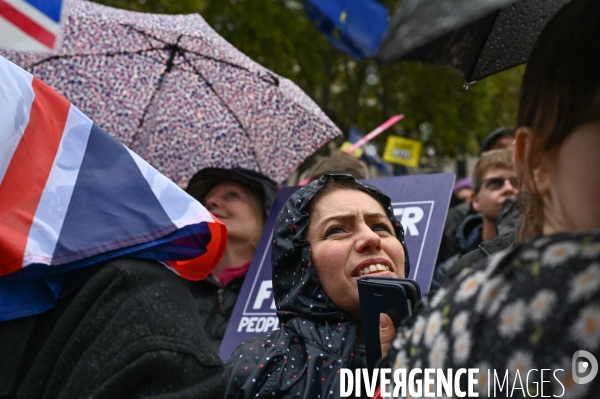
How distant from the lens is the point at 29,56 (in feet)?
13.8

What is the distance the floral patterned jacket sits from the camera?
957mm

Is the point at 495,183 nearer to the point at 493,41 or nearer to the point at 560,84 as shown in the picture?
the point at 493,41

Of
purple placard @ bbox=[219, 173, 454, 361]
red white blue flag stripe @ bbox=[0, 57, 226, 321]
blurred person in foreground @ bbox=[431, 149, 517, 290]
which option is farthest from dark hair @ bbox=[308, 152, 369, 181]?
red white blue flag stripe @ bbox=[0, 57, 226, 321]

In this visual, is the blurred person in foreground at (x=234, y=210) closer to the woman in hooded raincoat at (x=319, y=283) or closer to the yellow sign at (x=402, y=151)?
the woman in hooded raincoat at (x=319, y=283)

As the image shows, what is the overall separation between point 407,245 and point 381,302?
Answer: 1286 mm

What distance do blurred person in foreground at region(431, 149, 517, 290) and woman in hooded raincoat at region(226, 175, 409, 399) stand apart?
183 centimetres

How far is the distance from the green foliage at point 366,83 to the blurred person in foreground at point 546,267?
1304 cm

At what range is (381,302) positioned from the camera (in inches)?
78.4

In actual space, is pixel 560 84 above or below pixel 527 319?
above

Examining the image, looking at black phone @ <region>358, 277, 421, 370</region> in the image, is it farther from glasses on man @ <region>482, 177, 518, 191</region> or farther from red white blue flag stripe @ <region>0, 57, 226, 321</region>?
glasses on man @ <region>482, 177, 518, 191</region>

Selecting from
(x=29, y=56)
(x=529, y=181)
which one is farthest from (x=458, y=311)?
(x=29, y=56)

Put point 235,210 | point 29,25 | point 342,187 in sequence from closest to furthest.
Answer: point 29,25, point 342,187, point 235,210

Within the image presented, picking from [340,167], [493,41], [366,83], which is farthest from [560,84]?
[366,83]

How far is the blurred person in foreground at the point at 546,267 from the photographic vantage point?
0.97m
